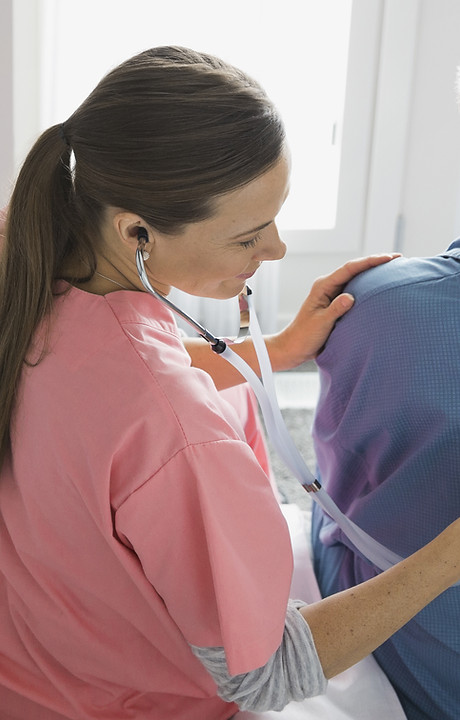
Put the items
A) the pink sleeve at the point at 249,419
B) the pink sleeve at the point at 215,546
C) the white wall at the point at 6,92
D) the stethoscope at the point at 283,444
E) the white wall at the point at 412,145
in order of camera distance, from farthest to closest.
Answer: the white wall at the point at 412,145 < the white wall at the point at 6,92 < the pink sleeve at the point at 249,419 < the stethoscope at the point at 283,444 < the pink sleeve at the point at 215,546

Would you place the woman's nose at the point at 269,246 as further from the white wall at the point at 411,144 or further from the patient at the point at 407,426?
the white wall at the point at 411,144

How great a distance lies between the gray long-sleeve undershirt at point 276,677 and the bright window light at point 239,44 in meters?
1.88

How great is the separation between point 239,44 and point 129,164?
6.37 feet

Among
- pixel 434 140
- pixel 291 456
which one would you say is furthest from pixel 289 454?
pixel 434 140

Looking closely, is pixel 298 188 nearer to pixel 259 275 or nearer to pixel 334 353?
pixel 259 275

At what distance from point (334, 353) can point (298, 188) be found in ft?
6.65

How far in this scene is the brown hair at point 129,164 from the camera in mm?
924

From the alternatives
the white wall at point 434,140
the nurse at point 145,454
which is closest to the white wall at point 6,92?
the nurse at point 145,454

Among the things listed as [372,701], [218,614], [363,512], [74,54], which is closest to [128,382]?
[218,614]

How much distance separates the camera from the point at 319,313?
47.6 inches

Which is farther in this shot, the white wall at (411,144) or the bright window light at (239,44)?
the white wall at (411,144)

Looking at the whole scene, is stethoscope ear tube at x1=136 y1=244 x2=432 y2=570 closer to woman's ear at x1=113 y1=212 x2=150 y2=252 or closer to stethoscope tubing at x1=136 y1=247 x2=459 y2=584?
stethoscope tubing at x1=136 y1=247 x2=459 y2=584

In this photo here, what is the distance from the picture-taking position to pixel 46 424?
3.14 feet

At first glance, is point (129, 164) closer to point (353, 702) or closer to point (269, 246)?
point (269, 246)
